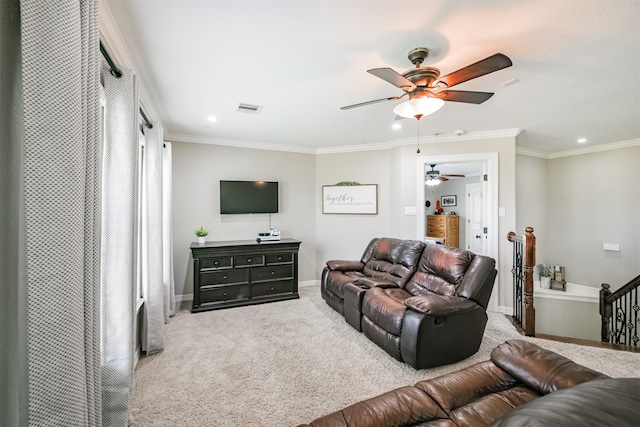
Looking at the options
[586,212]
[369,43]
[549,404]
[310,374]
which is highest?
[369,43]

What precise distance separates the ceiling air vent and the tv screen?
5.12 ft

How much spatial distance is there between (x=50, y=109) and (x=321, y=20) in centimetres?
148

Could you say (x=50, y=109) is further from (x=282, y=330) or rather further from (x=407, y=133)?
(x=407, y=133)

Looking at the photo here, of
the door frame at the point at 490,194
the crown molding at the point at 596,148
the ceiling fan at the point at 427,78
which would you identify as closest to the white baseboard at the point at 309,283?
the door frame at the point at 490,194

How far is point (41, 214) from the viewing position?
86cm

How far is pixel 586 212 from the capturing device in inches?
204

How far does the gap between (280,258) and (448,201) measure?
6540 mm

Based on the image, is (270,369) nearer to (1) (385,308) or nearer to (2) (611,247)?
(1) (385,308)

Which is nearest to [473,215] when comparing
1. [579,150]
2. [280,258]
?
[579,150]

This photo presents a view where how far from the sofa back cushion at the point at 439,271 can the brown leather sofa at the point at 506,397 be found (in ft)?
4.13

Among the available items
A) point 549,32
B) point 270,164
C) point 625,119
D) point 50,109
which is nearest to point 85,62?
point 50,109

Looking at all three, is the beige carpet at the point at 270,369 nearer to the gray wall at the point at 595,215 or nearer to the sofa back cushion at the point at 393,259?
the sofa back cushion at the point at 393,259

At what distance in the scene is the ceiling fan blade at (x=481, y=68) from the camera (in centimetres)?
168

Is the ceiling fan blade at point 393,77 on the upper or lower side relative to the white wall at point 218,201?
upper
